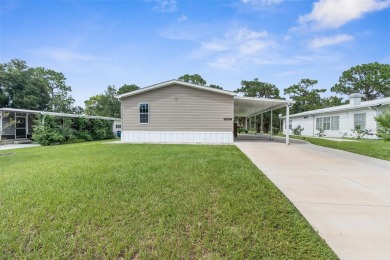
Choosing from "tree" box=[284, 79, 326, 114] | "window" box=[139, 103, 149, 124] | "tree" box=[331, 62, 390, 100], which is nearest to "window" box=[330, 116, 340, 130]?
"window" box=[139, 103, 149, 124]

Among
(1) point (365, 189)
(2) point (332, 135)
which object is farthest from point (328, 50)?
(1) point (365, 189)

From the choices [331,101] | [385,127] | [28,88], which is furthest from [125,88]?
[331,101]

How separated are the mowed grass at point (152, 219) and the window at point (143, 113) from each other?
836 centimetres

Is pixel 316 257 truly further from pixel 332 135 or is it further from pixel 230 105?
pixel 332 135

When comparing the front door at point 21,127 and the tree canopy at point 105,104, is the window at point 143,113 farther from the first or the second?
the tree canopy at point 105,104

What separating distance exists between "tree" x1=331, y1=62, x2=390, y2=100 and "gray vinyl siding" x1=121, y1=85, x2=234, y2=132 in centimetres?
3782

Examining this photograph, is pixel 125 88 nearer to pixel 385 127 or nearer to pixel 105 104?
pixel 105 104

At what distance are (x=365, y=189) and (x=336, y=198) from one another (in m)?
1.07

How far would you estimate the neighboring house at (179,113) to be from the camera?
12.6 metres

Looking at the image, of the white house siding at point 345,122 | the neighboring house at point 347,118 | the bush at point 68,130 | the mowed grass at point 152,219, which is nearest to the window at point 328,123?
the neighboring house at point 347,118

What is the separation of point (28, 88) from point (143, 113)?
25358 millimetres

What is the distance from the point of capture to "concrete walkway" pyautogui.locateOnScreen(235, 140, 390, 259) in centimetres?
239

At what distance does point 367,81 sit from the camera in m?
36.4

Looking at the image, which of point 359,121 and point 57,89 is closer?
point 359,121
